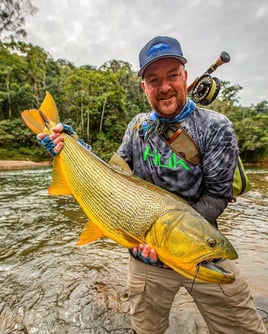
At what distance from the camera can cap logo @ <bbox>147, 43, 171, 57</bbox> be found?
207 centimetres

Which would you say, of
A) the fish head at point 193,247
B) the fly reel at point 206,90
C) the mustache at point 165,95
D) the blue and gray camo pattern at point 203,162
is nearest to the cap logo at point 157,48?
the mustache at point 165,95

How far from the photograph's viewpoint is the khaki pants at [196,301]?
2.06 metres

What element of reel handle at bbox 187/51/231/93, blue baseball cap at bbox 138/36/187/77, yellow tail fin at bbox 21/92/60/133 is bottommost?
yellow tail fin at bbox 21/92/60/133

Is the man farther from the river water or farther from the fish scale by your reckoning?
the river water

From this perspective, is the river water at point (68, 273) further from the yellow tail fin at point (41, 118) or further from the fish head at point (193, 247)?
the yellow tail fin at point (41, 118)

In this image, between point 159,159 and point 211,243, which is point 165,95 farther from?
point 211,243

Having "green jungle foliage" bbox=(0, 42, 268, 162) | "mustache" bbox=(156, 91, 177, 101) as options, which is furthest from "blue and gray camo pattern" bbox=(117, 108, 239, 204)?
"green jungle foliage" bbox=(0, 42, 268, 162)

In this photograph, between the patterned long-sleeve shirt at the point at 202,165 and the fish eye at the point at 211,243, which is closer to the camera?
the fish eye at the point at 211,243

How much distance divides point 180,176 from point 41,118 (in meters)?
1.45

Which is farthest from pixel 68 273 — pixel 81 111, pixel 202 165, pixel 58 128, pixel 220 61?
pixel 81 111

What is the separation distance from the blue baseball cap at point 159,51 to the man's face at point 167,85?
1.7 inches

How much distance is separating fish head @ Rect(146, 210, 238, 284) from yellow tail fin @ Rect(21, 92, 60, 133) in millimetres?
1533

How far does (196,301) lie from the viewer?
2.25m

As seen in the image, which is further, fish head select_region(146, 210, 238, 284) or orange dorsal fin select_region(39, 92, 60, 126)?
orange dorsal fin select_region(39, 92, 60, 126)
